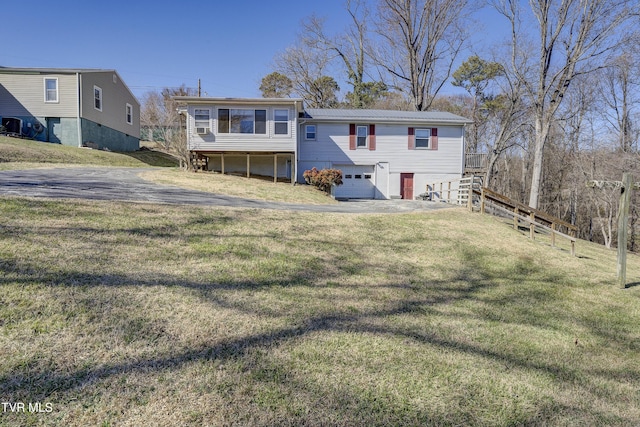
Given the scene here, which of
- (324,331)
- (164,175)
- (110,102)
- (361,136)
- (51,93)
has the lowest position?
(324,331)

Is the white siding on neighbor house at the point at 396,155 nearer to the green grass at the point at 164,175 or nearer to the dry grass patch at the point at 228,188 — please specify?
the green grass at the point at 164,175

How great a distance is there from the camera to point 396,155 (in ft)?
66.1

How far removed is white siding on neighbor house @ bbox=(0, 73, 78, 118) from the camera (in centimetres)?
1997

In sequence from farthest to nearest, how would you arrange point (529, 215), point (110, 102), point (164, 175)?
point (110, 102) < point (164, 175) < point (529, 215)

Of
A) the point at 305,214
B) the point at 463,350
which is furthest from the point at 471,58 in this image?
the point at 463,350

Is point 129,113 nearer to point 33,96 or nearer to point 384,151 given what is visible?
point 33,96

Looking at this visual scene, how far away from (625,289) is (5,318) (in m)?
9.25

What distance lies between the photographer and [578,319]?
16.3 ft

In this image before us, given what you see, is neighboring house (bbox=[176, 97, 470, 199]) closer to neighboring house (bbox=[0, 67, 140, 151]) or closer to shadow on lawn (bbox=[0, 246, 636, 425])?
neighboring house (bbox=[0, 67, 140, 151])

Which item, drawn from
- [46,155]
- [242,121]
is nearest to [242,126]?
[242,121]

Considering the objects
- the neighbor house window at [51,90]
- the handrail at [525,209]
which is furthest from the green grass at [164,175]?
the handrail at [525,209]

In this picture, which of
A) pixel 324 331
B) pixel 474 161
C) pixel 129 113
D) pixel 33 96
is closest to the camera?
pixel 324 331

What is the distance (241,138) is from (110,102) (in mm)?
12342

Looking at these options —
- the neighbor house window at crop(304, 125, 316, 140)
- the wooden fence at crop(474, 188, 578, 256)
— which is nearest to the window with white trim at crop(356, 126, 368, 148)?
the neighbor house window at crop(304, 125, 316, 140)
